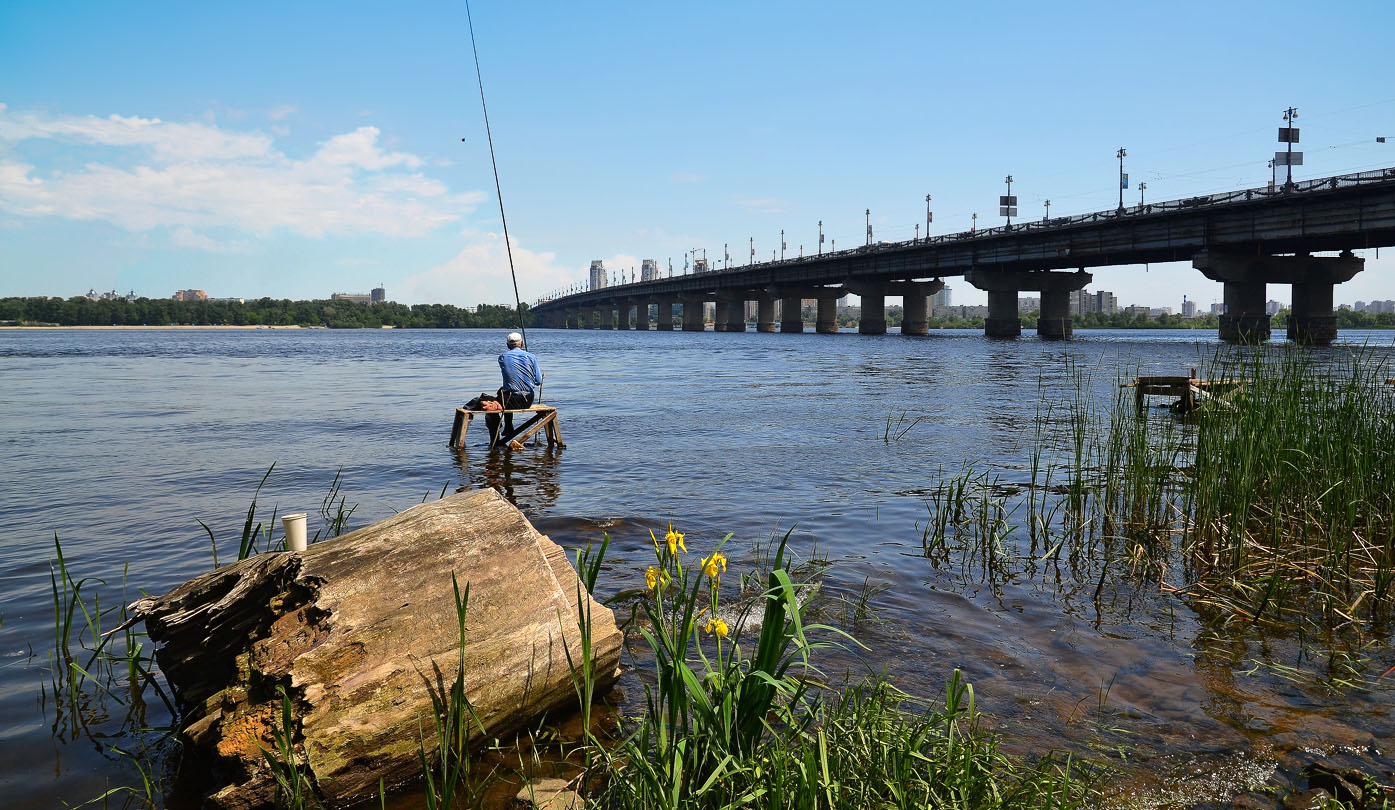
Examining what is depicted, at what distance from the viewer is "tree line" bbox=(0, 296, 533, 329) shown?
147250 millimetres

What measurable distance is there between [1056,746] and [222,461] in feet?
41.2

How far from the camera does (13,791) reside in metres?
3.56

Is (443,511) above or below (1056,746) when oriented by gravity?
above

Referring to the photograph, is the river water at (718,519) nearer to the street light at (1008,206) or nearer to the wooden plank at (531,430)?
the wooden plank at (531,430)

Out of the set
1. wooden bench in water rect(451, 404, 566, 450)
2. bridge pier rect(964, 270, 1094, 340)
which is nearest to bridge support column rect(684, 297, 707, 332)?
bridge pier rect(964, 270, 1094, 340)

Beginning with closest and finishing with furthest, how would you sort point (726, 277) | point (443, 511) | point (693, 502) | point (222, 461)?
point (443, 511), point (693, 502), point (222, 461), point (726, 277)

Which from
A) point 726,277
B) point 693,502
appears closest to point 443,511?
point 693,502

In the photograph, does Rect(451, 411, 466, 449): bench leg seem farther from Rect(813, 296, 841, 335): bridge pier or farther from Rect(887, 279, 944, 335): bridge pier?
Rect(813, 296, 841, 335): bridge pier

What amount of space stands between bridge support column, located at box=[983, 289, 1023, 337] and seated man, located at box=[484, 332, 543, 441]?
245 ft

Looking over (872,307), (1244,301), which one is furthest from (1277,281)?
(872,307)

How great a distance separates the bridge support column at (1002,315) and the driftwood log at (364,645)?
83055 millimetres

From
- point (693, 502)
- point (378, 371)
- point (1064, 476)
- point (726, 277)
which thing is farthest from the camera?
point (726, 277)

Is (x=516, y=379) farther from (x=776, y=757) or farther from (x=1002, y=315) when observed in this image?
(x=1002, y=315)

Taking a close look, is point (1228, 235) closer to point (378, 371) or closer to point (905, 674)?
point (378, 371)
